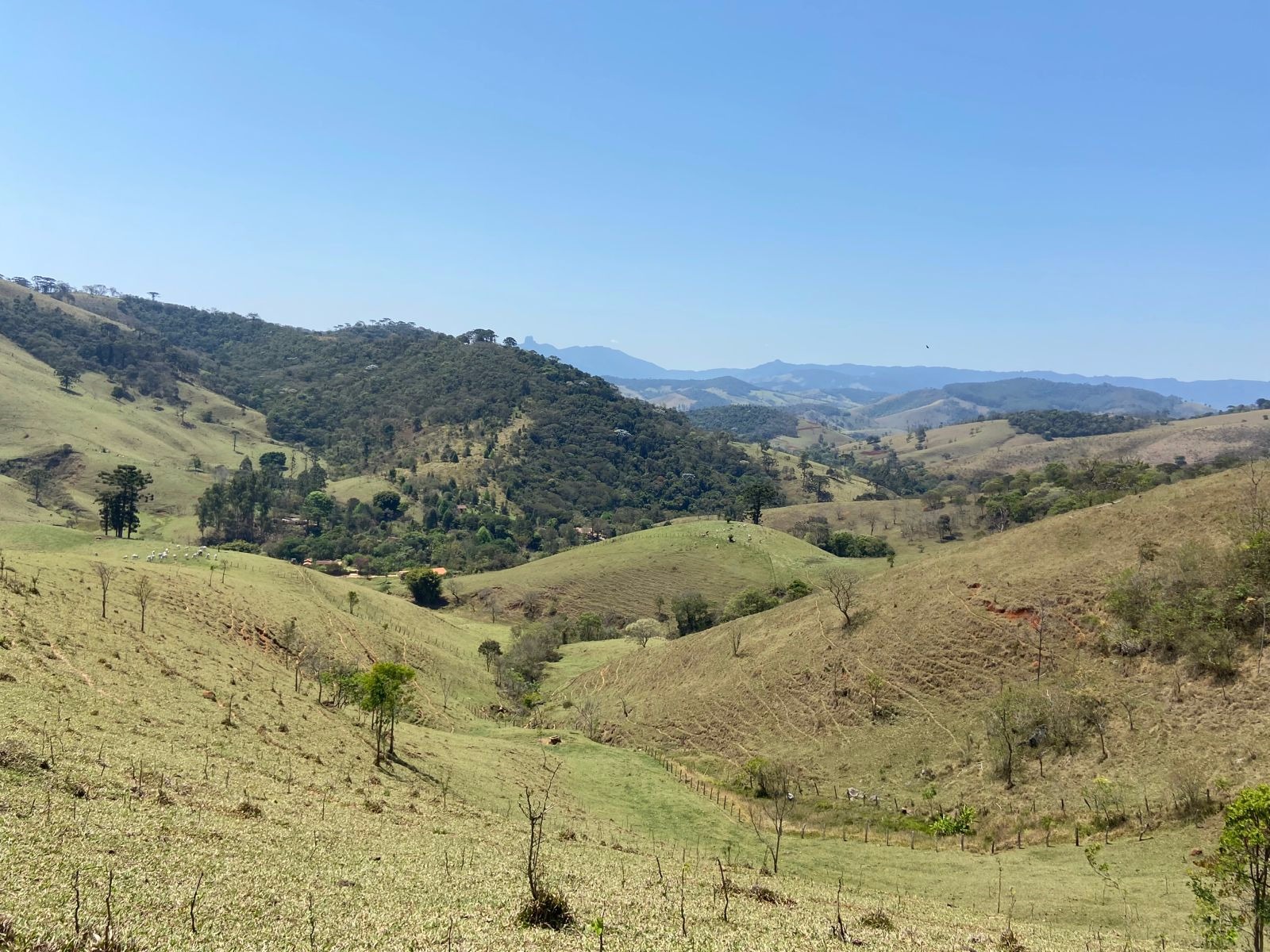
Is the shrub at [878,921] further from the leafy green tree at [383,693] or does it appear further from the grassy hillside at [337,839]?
the leafy green tree at [383,693]

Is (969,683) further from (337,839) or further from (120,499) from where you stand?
(120,499)

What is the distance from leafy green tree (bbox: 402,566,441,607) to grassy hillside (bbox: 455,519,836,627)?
19.6ft

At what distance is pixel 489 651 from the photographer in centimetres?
7881

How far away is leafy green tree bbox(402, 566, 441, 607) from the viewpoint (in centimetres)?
11819

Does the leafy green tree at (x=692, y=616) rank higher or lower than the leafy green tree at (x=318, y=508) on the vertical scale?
higher

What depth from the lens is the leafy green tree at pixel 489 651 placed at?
77.1 metres

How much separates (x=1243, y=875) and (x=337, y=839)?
80.6 feet

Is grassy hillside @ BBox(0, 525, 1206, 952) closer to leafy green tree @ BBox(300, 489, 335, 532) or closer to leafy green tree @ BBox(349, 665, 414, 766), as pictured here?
leafy green tree @ BBox(349, 665, 414, 766)

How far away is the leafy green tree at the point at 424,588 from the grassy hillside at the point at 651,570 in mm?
5961

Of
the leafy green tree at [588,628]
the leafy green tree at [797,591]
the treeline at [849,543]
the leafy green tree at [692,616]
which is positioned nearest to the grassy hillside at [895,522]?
the treeline at [849,543]

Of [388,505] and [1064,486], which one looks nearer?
[1064,486]

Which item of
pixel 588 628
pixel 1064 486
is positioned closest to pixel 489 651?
pixel 588 628

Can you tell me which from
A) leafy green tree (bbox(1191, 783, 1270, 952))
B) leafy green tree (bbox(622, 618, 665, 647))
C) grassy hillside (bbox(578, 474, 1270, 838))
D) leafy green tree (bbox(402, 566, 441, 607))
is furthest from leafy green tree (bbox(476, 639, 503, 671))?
leafy green tree (bbox(1191, 783, 1270, 952))

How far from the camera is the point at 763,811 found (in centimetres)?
3916
